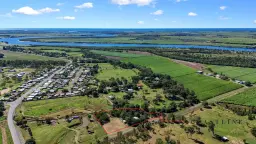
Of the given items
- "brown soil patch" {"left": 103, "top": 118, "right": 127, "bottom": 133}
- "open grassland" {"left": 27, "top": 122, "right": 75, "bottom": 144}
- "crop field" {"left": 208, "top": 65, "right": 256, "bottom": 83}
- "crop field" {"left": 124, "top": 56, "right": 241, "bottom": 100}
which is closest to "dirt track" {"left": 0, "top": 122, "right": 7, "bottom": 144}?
"open grassland" {"left": 27, "top": 122, "right": 75, "bottom": 144}

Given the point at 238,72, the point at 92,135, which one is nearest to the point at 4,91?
the point at 92,135

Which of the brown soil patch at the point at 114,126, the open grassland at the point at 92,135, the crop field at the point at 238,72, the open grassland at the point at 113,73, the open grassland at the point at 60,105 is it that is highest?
the crop field at the point at 238,72

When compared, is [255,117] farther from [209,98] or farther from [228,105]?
[209,98]

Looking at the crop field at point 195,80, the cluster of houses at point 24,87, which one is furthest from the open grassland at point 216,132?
the cluster of houses at point 24,87

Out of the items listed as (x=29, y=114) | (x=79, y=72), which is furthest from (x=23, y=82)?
(x=29, y=114)

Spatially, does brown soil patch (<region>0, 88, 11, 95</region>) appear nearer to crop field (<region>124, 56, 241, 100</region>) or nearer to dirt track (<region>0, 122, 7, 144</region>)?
dirt track (<region>0, 122, 7, 144</region>)

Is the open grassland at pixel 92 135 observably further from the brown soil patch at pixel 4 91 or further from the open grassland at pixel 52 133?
the brown soil patch at pixel 4 91
